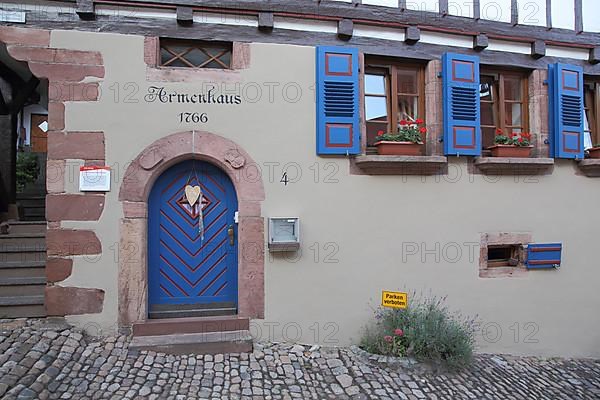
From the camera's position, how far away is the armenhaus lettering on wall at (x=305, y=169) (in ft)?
13.9

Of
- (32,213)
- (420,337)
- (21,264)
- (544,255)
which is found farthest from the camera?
(32,213)

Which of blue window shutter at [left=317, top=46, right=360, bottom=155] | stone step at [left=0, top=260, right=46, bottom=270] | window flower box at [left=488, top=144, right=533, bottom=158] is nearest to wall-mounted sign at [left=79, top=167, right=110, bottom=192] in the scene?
stone step at [left=0, top=260, right=46, bottom=270]

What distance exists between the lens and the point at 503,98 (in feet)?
17.5

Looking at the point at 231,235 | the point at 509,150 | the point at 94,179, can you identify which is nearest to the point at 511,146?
the point at 509,150

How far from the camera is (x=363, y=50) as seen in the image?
15.8ft

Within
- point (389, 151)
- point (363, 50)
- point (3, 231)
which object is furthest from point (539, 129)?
point (3, 231)

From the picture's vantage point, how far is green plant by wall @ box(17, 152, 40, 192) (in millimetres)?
7372

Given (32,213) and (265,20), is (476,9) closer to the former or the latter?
(265,20)

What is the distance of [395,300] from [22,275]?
4.21m

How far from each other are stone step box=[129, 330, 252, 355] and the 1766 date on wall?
2314 millimetres

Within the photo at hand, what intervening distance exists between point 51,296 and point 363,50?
14.5 feet

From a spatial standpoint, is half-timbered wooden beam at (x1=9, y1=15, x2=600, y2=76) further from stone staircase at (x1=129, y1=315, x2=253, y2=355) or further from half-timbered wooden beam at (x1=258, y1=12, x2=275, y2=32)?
stone staircase at (x1=129, y1=315, x2=253, y2=355)

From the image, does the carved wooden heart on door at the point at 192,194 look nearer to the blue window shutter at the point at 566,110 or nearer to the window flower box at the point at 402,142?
the window flower box at the point at 402,142

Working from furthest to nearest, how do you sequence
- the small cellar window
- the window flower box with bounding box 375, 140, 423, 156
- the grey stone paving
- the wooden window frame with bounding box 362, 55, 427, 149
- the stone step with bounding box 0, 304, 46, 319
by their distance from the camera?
the small cellar window
the wooden window frame with bounding box 362, 55, 427, 149
the window flower box with bounding box 375, 140, 423, 156
the stone step with bounding box 0, 304, 46, 319
the grey stone paving
